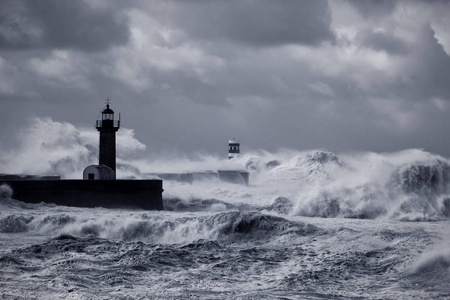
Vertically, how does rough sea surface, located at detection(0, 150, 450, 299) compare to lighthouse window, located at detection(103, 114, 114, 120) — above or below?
below

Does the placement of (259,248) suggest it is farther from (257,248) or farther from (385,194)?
(385,194)

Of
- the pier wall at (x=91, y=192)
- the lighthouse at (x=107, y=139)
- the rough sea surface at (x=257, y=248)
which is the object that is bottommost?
the rough sea surface at (x=257, y=248)

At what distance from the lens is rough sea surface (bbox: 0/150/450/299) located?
26.0 feet

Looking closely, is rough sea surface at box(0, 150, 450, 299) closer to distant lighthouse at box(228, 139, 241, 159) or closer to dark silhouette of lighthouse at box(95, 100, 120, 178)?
dark silhouette of lighthouse at box(95, 100, 120, 178)

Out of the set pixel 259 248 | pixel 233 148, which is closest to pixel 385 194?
pixel 259 248

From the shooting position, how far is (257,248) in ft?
35.2

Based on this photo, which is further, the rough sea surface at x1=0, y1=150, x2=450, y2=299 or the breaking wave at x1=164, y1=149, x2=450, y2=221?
the breaking wave at x1=164, y1=149, x2=450, y2=221

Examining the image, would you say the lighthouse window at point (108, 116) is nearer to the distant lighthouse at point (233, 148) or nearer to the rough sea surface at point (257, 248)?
the rough sea surface at point (257, 248)

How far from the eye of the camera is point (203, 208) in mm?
22453

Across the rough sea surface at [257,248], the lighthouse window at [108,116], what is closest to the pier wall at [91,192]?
the rough sea surface at [257,248]

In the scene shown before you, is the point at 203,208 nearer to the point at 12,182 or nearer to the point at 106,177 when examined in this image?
the point at 106,177

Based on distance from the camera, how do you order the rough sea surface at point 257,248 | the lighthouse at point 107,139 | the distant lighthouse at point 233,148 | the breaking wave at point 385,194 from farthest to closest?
the distant lighthouse at point 233,148, the lighthouse at point 107,139, the breaking wave at point 385,194, the rough sea surface at point 257,248

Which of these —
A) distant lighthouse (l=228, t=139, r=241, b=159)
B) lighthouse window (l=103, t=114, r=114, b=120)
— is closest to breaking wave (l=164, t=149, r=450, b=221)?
lighthouse window (l=103, t=114, r=114, b=120)

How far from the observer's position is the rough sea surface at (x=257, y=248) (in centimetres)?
793
